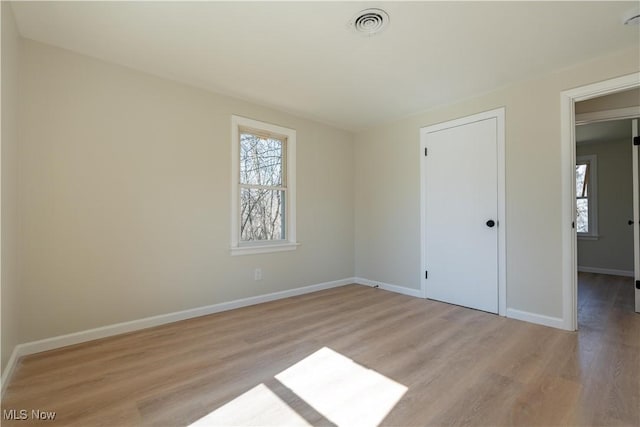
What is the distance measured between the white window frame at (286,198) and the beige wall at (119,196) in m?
0.08

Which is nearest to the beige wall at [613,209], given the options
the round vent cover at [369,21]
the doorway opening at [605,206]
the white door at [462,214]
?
the doorway opening at [605,206]

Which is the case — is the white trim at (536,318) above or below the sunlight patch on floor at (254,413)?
above

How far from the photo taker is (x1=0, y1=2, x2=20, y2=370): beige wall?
70.5 inches

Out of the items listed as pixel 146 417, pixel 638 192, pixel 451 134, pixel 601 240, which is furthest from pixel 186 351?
pixel 601 240

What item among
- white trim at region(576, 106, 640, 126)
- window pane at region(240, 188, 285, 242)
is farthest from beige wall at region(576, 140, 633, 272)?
window pane at region(240, 188, 285, 242)

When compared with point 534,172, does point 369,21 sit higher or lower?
higher

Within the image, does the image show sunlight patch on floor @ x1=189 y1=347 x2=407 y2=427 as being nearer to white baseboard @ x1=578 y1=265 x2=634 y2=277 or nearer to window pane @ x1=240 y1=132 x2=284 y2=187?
window pane @ x1=240 y1=132 x2=284 y2=187

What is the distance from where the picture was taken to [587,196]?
19.1 ft

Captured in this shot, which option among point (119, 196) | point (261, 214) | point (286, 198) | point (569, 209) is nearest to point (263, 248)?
point (261, 214)

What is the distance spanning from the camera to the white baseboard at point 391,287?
154 inches

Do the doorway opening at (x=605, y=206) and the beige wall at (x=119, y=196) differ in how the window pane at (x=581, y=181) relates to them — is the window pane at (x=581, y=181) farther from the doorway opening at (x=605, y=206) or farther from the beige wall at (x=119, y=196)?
the beige wall at (x=119, y=196)

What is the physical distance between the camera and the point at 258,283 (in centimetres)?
359

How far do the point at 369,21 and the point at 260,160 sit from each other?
2.07 m

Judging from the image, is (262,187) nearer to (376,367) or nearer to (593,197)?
(376,367)
